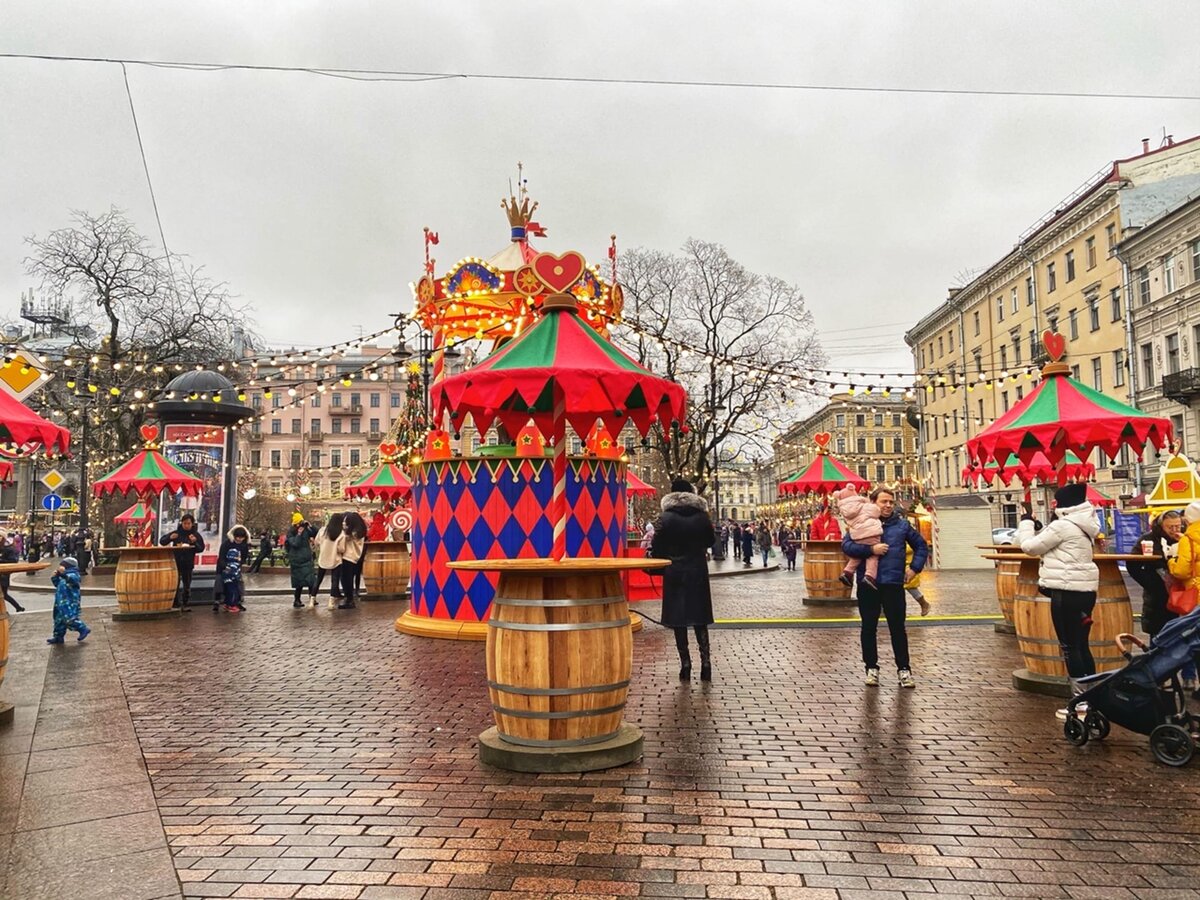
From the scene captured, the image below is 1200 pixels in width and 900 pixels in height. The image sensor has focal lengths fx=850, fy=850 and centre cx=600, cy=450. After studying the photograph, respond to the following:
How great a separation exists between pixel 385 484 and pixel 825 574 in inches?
484

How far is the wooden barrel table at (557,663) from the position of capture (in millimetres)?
4957

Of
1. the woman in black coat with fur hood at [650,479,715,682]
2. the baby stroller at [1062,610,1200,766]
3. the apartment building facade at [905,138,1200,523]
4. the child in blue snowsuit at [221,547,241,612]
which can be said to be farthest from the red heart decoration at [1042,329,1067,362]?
the apartment building facade at [905,138,1200,523]

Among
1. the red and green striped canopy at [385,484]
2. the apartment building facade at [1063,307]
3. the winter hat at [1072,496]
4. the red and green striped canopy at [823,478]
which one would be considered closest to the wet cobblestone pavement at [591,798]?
the winter hat at [1072,496]

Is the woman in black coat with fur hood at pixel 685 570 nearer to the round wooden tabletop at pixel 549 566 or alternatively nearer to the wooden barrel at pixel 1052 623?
the wooden barrel at pixel 1052 623

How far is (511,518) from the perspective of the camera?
1094 cm

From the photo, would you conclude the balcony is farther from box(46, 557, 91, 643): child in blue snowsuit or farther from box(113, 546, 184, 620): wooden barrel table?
box(46, 557, 91, 643): child in blue snowsuit

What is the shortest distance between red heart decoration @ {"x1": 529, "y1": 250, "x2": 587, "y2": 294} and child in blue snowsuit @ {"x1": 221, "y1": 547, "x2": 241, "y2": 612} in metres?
10.9

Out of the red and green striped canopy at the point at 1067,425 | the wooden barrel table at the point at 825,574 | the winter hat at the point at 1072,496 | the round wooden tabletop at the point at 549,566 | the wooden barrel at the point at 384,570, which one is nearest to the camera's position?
the round wooden tabletop at the point at 549,566

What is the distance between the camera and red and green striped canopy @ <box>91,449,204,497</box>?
15.6 m

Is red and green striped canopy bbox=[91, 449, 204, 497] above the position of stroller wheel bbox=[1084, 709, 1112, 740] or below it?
above

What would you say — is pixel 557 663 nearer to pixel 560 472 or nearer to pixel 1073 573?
pixel 560 472

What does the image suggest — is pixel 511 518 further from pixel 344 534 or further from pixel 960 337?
pixel 960 337

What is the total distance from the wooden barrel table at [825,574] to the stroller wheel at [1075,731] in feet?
32.0

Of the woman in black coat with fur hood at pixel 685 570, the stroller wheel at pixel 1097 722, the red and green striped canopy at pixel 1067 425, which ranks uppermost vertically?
the red and green striped canopy at pixel 1067 425
